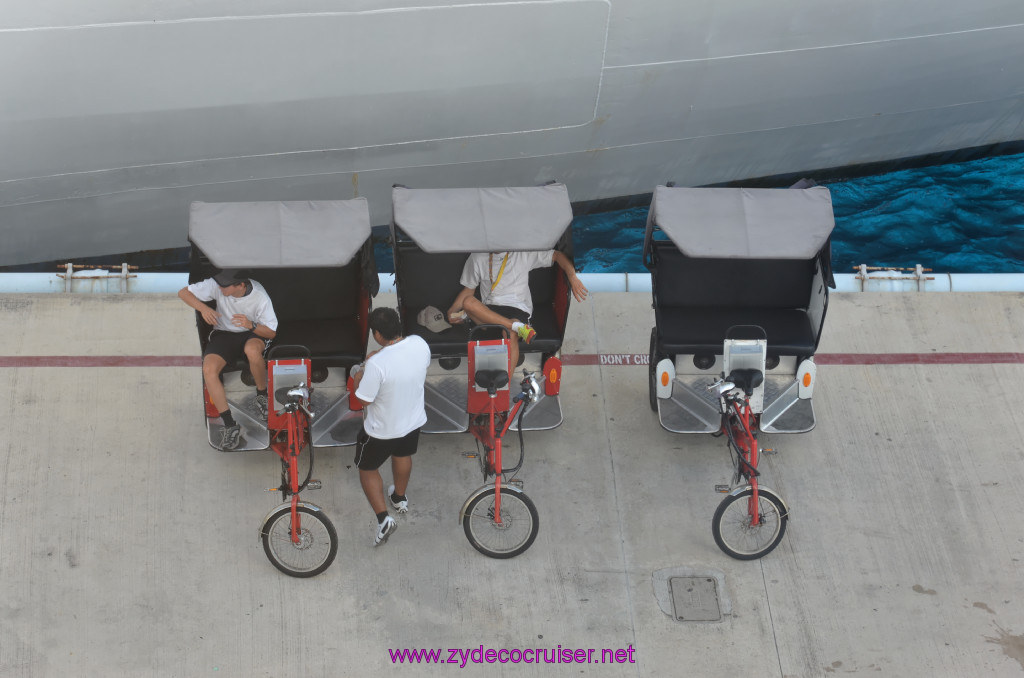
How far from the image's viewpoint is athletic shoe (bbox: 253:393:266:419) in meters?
5.88

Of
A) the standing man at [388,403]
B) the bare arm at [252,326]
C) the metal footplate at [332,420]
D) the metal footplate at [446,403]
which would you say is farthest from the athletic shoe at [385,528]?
the bare arm at [252,326]

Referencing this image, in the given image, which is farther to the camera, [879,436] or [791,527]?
[879,436]

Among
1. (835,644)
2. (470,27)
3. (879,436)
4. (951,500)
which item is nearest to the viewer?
(835,644)

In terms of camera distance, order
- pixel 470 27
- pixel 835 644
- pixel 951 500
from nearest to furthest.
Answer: pixel 835 644 → pixel 951 500 → pixel 470 27

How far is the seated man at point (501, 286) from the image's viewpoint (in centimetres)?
614

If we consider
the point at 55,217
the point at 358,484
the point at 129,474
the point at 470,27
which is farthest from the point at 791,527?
the point at 55,217

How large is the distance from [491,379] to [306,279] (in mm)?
1662

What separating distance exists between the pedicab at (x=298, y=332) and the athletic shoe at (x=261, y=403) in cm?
2

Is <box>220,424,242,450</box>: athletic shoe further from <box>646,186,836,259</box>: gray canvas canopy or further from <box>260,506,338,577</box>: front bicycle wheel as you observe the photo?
<box>646,186,836,259</box>: gray canvas canopy

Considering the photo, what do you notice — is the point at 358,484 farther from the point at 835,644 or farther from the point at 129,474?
the point at 835,644

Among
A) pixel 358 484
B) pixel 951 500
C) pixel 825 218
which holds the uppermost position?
pixel 825 218

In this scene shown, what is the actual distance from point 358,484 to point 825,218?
10.8 ft

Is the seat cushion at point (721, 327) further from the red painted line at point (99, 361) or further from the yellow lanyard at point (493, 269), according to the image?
the red painted line at point (99, 361)

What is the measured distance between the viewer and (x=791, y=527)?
18.6 ft
